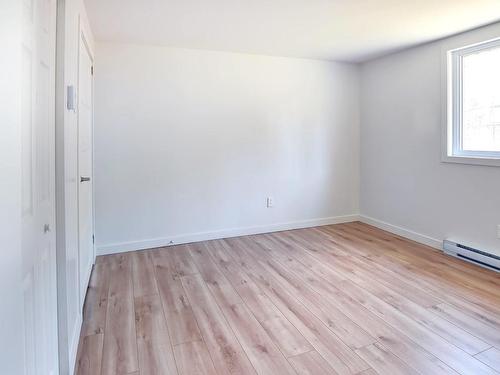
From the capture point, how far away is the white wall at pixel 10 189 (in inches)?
29.2

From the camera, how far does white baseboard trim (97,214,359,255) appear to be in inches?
134

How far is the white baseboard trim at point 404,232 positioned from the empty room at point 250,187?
3 centimetres

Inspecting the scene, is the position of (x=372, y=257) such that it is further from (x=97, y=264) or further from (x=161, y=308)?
(x=97, y=264)

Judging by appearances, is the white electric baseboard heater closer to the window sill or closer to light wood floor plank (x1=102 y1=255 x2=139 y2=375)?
the window sill

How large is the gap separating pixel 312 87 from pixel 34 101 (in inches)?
143

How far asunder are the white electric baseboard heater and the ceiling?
2055mm

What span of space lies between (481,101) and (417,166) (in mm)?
883

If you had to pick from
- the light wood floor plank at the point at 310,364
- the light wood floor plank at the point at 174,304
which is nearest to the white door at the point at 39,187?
the light wood floor plank at the point at 174,304

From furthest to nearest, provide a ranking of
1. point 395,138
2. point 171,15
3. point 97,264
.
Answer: point 395,138 < point 97,264 < point 171,15

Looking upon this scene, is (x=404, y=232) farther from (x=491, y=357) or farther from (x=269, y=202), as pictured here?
(x=491, y=357)

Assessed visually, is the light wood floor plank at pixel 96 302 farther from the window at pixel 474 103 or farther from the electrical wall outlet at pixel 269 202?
the window at pixel 474 103

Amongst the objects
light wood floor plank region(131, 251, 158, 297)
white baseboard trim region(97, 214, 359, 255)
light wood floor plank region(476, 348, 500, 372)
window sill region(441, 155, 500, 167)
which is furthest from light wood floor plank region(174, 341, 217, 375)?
window sill region(441, 155, 500, 167)

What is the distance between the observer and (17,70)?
829 millimetres

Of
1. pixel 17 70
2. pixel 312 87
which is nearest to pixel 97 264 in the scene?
pixel 17 70
